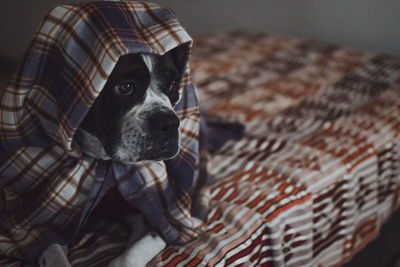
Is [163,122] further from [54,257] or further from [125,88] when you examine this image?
[54,257]

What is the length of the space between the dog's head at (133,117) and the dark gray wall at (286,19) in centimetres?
110

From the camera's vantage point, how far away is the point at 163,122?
3.30ft

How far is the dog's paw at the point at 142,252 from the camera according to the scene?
0.94 m

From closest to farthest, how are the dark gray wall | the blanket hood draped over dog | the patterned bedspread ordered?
the blanket hood draped over dog → the patterned bedspread → the dark gray wall

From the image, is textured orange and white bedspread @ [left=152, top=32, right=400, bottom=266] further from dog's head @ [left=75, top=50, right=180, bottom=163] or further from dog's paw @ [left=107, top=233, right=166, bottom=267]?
dog's head @ [left=75, top=50, right=180, bottom=163]

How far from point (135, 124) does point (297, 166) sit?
648mm

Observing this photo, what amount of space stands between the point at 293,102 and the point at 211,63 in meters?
0.72

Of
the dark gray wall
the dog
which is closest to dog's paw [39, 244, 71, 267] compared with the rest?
the dog

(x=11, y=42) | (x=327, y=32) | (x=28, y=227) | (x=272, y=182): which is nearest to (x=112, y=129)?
(x=28, y=227)

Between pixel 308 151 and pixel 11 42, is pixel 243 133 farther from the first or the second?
pixel 11 42

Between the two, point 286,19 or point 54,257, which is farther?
point 286,19

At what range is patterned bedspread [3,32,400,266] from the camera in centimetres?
110

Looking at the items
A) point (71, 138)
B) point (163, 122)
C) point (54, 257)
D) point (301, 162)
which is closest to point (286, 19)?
point (301, 162)

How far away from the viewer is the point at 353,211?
4.48 ft
